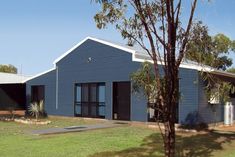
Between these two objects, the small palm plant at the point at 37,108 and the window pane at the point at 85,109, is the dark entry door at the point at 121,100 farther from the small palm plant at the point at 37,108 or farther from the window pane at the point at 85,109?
the small palm plant at the point at 37,108

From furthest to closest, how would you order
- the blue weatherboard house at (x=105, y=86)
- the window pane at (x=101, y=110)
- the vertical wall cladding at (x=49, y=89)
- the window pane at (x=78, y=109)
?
1. the vertical wall cladding at (x=49, y=89)
2. the window pane at (x=78, y=109)
3. the window pane at (x=101, y=110)
4. the blue weatherboard house at (x=105, y=86)

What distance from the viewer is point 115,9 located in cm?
987

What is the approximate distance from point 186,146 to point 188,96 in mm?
6862

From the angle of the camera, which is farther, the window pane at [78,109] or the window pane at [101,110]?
the window pane at [78,109]

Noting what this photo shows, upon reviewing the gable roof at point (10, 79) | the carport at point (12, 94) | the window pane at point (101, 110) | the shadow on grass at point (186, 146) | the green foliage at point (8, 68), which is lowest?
the shadow on grass at point (186, 146)

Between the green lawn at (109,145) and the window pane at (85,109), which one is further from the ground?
the window pane at (85,109)

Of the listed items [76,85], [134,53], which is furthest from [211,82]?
[76,85]

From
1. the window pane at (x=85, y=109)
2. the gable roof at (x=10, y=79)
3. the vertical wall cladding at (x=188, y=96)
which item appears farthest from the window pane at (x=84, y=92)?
the gable roof at (x=10, y=79)

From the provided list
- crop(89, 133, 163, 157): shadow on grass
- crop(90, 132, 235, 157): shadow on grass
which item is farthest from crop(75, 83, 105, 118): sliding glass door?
crop(89, 133, 163, 157): shadow on grass

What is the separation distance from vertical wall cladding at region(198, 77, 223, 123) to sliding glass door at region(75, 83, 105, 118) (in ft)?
22.2

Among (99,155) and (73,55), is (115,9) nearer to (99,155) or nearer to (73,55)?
(99,155)

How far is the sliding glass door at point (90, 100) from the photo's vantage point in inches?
1011

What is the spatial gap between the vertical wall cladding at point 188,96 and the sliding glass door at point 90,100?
605 centimetres

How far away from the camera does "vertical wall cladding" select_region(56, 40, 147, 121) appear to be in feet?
77.3
